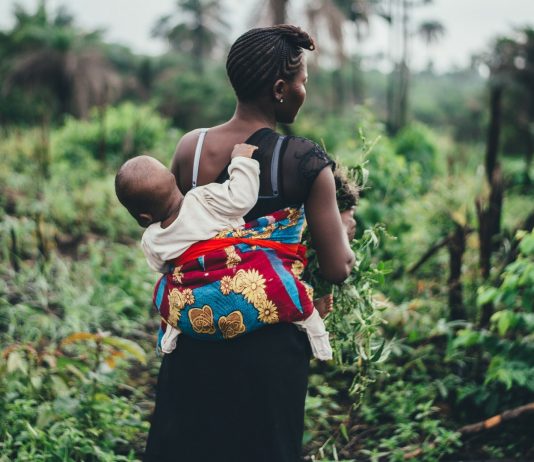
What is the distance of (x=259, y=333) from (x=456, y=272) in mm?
2287

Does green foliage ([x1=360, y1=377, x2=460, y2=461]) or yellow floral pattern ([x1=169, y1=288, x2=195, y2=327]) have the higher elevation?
yellow floral pattern ([x1=169, y1=288, x2=195, y2=327])

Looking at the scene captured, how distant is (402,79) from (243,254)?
25.5 meters

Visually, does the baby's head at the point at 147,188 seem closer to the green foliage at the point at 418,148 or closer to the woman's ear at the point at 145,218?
the woman's ear at the point at 145,218

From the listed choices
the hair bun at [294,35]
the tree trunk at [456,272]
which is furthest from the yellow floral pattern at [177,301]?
the tree trunk at [456,272]

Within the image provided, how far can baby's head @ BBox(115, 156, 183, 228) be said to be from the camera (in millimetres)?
1649

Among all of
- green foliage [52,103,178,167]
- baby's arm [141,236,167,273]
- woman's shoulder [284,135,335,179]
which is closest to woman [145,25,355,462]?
woman's shoulder [284,135,335,179]

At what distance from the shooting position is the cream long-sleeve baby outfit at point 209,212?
1.62 m

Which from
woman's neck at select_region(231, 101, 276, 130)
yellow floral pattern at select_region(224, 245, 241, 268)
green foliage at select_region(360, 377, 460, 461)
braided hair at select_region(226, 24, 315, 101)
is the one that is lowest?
green foliage at select_region(360, 377, 460, 461)

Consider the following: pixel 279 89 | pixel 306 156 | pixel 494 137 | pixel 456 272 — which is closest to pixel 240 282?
pixel 306 156

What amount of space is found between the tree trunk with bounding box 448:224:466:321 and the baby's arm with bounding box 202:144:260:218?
7.43 feet

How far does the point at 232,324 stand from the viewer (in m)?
1.67

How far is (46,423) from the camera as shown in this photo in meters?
2.63

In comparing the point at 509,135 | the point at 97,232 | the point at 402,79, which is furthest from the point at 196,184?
the point at 402,79

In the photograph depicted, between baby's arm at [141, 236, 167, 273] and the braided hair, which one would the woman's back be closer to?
the braided hair
